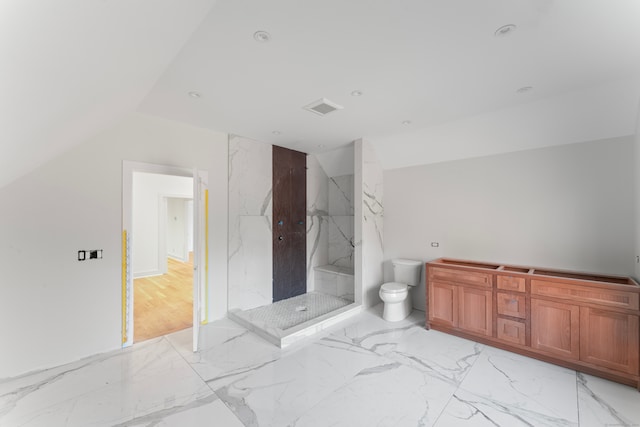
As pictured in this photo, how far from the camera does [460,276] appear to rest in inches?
118

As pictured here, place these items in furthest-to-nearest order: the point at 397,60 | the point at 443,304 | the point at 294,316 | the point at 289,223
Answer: the point at 289,223 → the point at 294,316 → the point at 443,304 → the point at 397,60

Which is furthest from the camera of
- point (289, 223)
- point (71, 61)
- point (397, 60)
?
point (289, 223)

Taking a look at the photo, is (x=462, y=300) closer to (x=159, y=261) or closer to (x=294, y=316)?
(x=294, y=316)

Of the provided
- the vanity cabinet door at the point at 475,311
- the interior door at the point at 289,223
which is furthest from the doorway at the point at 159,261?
the vanity cabinet door at the point at 475,311

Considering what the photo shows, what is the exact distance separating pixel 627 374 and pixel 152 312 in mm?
5172

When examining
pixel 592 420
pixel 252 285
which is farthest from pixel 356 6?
pixel 252 285

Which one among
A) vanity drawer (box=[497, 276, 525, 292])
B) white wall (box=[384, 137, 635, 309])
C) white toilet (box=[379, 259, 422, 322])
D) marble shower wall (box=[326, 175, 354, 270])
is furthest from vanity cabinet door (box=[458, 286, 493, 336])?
marble shower wall (box=[326, 175, 354, 270])

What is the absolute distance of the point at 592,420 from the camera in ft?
5.84

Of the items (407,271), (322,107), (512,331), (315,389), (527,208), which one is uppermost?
(322,107)

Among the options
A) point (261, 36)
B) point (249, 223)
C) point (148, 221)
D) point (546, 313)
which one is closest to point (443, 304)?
point (546, 313)

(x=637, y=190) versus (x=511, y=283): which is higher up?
(x=637, y=190)

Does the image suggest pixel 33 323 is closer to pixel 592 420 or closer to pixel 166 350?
pixel 166 350

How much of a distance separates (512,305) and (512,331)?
0.85 feet

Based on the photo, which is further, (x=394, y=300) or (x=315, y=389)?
(x=394, y=300)
